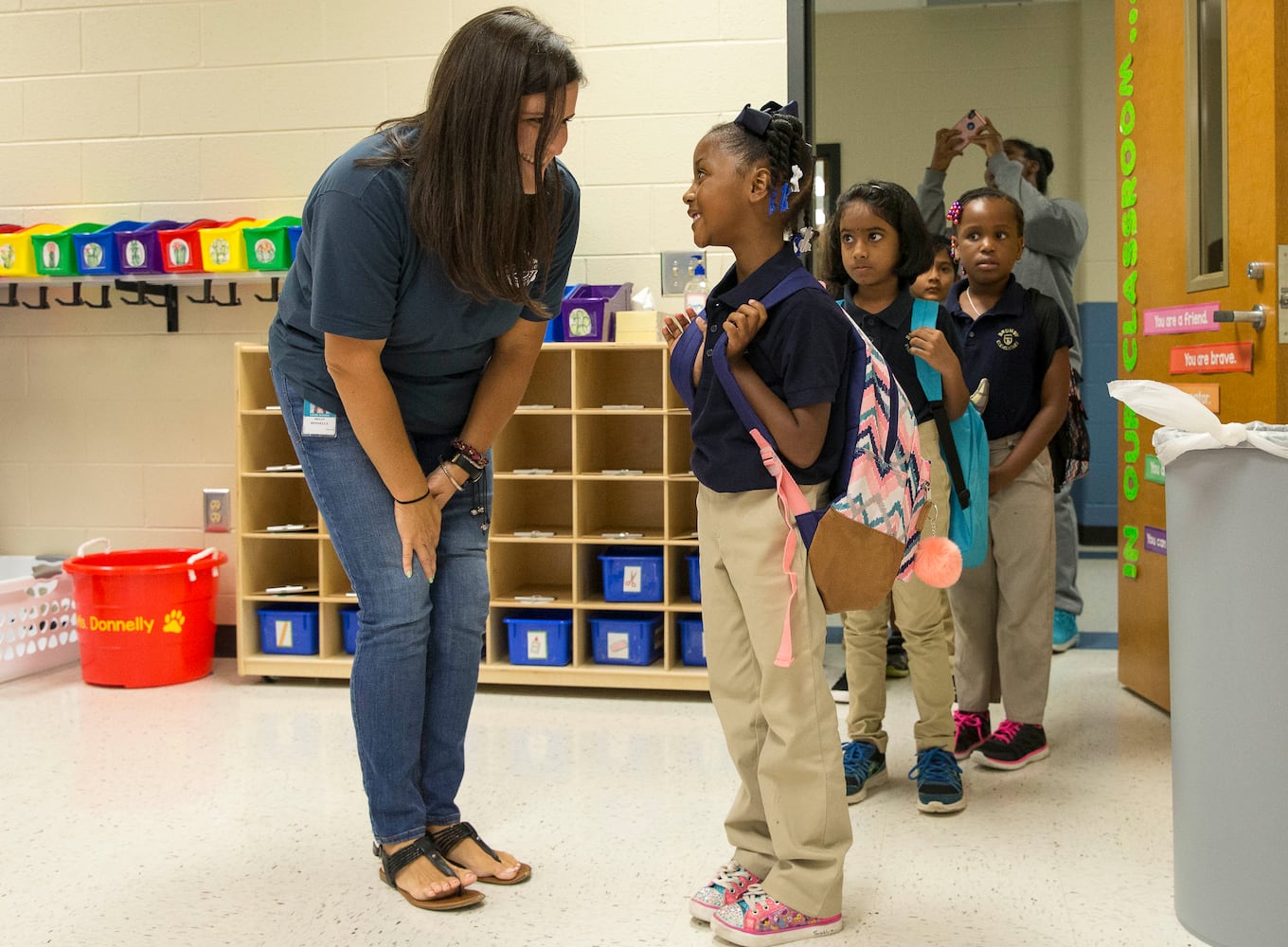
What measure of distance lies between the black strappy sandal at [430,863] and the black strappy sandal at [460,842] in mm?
29

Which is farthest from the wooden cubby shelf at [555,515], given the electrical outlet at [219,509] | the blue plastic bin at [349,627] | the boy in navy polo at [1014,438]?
the boy in navy polo at [1014,438]

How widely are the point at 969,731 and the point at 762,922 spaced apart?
3.66ft

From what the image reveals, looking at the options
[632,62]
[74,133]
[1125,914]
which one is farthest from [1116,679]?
[74,133]

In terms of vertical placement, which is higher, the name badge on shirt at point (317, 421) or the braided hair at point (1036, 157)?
the braided hair at point (1036, 157)

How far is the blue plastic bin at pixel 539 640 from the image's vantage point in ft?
10.7

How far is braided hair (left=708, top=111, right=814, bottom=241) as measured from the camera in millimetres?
1665

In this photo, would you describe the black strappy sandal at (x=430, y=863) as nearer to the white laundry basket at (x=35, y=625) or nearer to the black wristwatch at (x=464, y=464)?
the black wristwatch at (x=464, y=464)

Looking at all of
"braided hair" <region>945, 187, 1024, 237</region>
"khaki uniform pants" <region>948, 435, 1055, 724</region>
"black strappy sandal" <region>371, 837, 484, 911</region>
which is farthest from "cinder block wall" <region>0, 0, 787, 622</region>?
"black strappy sandal" <region>371, 837, 484, 911</region>

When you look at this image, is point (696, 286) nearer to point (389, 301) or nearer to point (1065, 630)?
point (1065, 630)

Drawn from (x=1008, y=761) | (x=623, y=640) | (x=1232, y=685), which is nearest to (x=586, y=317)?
(x=623, y=640)

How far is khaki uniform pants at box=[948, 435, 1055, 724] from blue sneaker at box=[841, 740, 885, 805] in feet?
1.17

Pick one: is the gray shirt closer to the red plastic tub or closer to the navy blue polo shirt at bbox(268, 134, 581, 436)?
the navy blue polo shirt at bbox(268, 134, 581, 436)

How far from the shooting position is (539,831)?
218 centimetres

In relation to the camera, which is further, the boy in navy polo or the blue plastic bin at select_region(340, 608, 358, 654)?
the blue plastic bin at select_region(340, 608, 358, 654)
